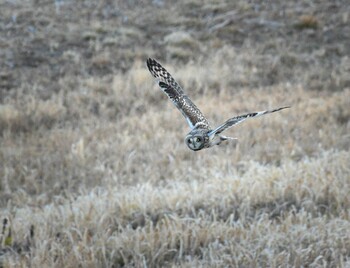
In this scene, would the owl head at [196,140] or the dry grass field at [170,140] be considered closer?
the owl head at [196,140]

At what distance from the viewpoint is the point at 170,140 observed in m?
7.21

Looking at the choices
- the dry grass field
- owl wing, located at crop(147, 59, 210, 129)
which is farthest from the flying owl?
the dry grass field

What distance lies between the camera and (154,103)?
908 cm

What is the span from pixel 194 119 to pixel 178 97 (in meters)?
A: 0.09

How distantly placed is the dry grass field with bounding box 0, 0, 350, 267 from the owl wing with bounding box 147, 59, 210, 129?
109 inches

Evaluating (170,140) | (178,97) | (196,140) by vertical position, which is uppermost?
(170,140)

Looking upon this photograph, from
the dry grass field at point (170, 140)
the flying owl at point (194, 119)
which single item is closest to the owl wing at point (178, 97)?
the flying owl at point (194, 119)

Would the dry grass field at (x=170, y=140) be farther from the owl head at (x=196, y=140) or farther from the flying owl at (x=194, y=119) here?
the owl head at (x=196, y=140)

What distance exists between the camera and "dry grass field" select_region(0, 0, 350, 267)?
404 cm

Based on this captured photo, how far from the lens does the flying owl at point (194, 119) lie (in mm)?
814

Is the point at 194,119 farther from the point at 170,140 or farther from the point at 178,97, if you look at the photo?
the point at 170,140

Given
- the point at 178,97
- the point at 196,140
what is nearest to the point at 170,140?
the point at 178,97

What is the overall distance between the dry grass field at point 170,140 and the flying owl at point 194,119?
2.78 metres

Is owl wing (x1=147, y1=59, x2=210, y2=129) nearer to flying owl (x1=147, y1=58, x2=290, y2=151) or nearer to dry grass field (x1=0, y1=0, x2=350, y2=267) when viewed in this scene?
flying owl (x1=147, y1=58, x2=290, y2=151)
